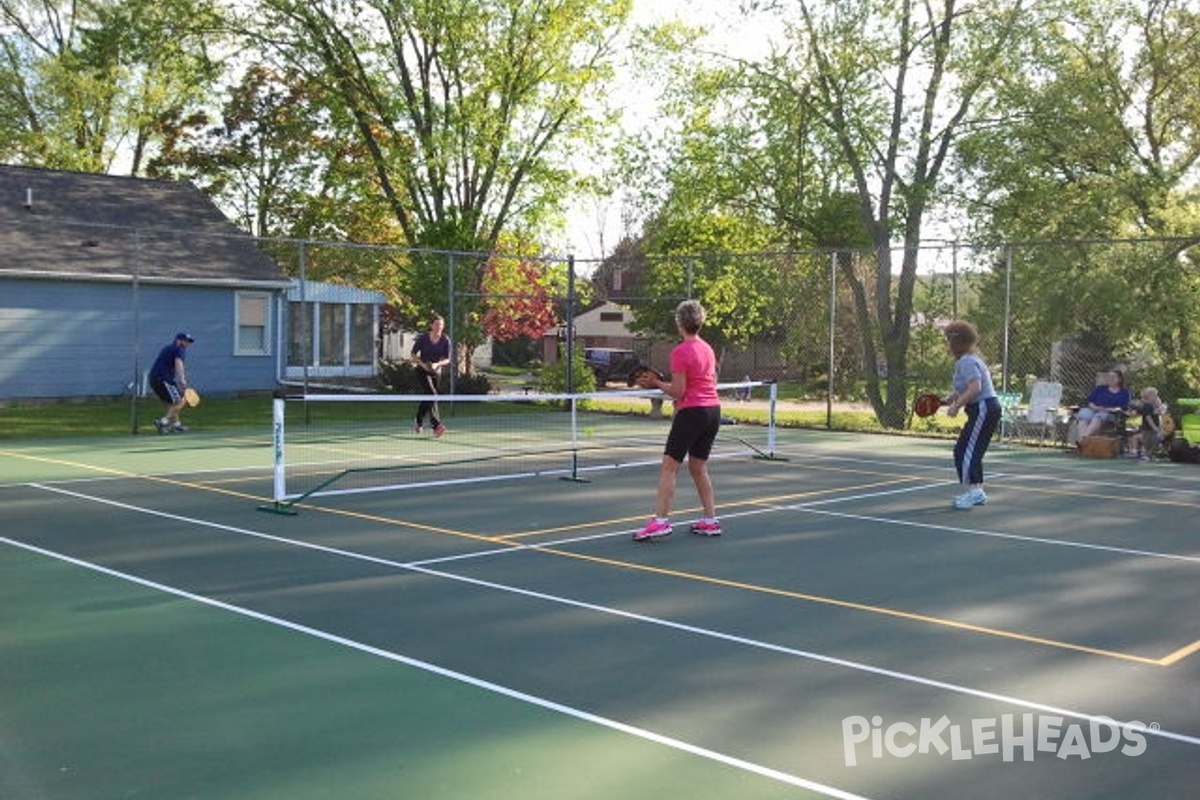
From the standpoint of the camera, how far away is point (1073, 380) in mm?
24016

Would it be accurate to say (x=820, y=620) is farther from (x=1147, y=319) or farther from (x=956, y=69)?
(x=956, y=69)

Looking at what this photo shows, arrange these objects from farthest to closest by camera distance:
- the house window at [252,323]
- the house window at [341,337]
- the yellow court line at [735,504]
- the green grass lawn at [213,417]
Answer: the house window at [341,337] < the house window at [252,323] < the green grass lawn at [213,417] < the yellow court line at [735,504]

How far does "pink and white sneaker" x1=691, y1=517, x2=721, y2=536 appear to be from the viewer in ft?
31.8

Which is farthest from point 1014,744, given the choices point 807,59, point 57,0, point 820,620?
point 57,0

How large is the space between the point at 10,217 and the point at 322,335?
9.69 m

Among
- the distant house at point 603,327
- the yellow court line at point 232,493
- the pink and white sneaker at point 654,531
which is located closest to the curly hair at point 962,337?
the pink and white sneaker at point 654,531

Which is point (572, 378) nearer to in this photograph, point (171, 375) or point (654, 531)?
point (171, 375)

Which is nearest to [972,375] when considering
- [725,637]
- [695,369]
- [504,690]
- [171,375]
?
[695,369]

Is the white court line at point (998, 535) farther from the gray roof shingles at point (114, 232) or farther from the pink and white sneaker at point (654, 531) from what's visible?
the gray roof shingles at point (114, 232)

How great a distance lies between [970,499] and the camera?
11711 millimetres

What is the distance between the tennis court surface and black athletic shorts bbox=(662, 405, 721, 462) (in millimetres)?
812

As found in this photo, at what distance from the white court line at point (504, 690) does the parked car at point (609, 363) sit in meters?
34.1

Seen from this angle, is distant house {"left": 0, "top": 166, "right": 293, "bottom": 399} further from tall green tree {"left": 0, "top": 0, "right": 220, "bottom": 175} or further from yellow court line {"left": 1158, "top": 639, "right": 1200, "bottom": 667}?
yellow court line {"left": 1158, "top": 639, "right": 1200, "bottom": 667}

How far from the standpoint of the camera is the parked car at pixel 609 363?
42656 mm
